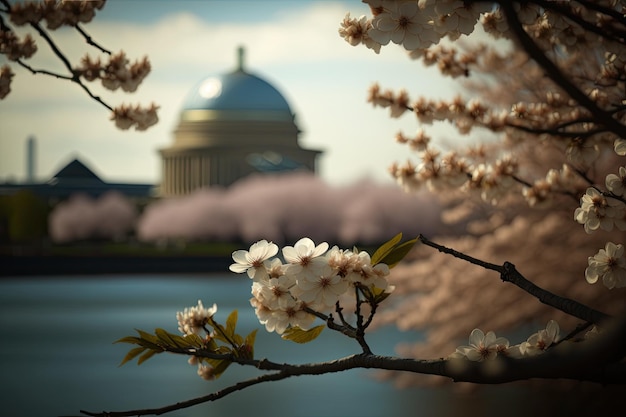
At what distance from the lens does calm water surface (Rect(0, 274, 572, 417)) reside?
56.3 feet

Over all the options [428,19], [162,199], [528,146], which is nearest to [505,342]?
[428,19]

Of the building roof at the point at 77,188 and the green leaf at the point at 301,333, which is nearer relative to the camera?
the green leaf at the point at 301,333

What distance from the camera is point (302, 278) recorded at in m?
2.95

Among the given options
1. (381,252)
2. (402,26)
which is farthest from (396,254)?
(402,26)

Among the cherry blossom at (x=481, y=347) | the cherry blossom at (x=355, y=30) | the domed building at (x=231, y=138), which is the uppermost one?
the domed building at (x=231, y=138)

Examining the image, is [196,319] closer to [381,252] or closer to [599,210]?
[381,252]

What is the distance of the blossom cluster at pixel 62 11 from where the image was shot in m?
4.08

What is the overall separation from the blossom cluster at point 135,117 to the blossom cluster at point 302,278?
1804mm

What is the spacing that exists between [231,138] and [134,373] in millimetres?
68337

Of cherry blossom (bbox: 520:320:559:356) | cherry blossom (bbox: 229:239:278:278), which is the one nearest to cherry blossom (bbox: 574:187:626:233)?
cherry blossom (bbox: 520:320:559:356)

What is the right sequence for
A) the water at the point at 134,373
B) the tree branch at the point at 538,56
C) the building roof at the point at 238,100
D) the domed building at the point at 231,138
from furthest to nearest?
the building roof at the point at 238,100 < the domed building at the point at 231,138 < the water at the point at 134,373 < the tree branch at the point at 538,56

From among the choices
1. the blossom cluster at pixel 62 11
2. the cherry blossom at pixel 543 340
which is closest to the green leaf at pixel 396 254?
the cherry blossom at pixel 543 340

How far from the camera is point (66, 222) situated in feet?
246

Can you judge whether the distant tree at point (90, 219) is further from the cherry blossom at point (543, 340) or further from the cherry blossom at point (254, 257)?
the cherry blossom at point (543, 340)
